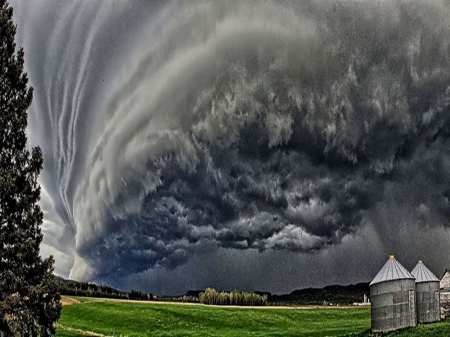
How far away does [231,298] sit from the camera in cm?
8044

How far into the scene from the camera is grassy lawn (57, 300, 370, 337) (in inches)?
2111

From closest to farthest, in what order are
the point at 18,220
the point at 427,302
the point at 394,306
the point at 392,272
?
1. the point at 18,220
2. the point at 394,306
3. the point at 392,272
4. the point at 427,302

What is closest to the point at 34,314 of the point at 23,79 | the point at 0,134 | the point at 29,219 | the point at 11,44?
the point at 29,219

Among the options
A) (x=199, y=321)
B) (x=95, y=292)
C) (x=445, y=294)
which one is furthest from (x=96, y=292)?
(x=445, y=294)

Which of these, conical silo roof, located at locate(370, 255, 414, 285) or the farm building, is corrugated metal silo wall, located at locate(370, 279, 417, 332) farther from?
the farm building

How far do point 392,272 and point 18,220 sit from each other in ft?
86.9

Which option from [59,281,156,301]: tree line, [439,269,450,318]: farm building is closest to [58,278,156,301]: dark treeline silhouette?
[59,281,156,301]: tree line

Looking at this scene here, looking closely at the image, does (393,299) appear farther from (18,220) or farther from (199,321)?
(18,220)

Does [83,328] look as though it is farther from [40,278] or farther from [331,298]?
[331,298]

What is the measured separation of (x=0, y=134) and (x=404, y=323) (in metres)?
29.7

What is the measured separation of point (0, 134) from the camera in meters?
30.6

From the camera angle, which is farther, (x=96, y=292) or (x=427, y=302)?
(x=96, y=292)

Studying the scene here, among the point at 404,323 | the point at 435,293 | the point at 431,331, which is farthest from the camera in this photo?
the point at 435,293

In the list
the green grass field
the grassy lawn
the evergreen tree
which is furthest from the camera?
the grassy lawn
